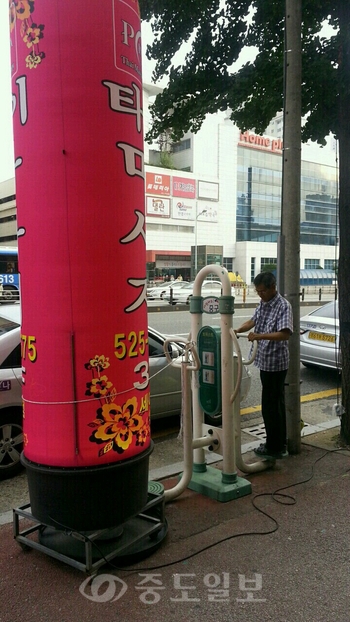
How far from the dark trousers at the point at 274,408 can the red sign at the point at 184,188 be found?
58914 mm

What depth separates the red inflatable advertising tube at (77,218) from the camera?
2.89 m

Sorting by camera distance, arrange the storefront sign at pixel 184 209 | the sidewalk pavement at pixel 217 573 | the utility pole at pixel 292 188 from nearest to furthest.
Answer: the sidewalk pavement at pixel 217 573
the utility pole at pixel 292 188
the storefront sign at pixel 184 209

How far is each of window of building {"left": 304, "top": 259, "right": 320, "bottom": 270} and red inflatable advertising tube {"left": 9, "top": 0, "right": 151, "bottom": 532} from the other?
71.1 m

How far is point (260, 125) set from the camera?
6.77 metres

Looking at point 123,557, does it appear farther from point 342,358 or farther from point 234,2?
point 234,2

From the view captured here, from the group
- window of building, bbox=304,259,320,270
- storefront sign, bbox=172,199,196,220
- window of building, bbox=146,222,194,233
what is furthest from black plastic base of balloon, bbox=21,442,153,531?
window of building, bbox=304,259,320,270

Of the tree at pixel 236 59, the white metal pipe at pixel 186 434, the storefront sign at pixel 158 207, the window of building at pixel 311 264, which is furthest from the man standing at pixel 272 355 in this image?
the window of building at pixel 311 264

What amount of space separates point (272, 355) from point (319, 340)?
4667 millimetres

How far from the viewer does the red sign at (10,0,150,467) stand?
2893 millimetres

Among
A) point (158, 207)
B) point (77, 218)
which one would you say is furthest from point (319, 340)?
point (158, 207)

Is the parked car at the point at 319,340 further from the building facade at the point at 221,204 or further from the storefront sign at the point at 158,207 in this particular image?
the storefront sign at the point at 158,207

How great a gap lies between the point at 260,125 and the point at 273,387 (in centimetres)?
375

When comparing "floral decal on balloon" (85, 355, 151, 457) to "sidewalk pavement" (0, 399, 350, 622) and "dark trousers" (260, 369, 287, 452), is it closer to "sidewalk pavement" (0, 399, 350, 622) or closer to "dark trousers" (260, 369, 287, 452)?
"sidewalk pavement" (0, 399, 350, 622)

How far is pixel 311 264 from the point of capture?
240ft
